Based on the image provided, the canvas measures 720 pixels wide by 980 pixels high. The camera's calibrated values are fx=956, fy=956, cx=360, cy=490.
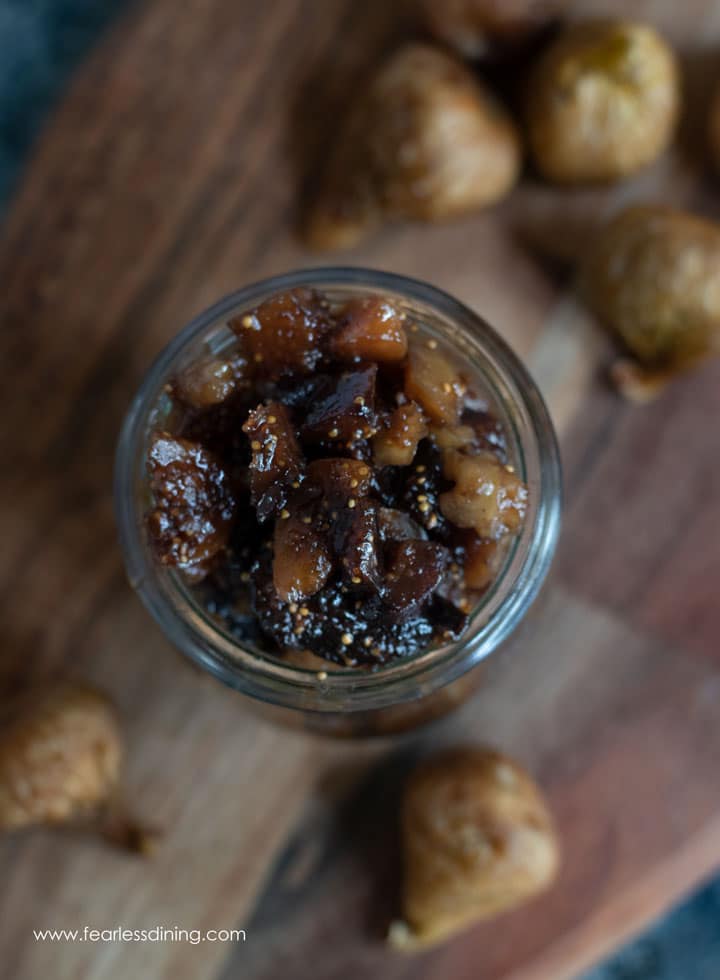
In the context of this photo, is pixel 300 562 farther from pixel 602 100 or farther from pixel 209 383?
pixel 602 100

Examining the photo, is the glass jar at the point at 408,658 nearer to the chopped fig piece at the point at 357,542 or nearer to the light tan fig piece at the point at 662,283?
the chopped fig piece at the point at 357,542

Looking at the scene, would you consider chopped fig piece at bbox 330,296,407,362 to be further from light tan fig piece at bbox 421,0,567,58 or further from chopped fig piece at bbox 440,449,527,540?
light tan fig piece at bbox 421,0,567,58

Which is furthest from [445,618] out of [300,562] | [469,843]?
[469,843]

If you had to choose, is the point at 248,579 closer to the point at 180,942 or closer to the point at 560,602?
the point at 560,602

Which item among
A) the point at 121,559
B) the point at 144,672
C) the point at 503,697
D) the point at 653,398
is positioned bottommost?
the point at 144,672

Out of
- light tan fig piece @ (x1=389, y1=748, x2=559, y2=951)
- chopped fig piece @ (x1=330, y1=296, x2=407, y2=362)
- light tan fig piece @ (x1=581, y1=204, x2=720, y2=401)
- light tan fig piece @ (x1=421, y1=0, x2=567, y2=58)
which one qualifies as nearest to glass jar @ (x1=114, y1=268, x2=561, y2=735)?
chopped fig piece @ (x1=330, y1=296, x2=407, y2=362)

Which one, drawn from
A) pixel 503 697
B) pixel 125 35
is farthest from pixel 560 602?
pixel 125 35

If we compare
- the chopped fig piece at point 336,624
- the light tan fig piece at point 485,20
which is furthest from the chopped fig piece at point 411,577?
the light tan fig piece at point 485,20

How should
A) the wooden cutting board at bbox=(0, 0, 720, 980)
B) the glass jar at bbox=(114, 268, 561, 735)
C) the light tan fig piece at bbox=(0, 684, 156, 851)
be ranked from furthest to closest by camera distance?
1. the wooden cutting board at bbox=(0, 0, 720, 980)
2. the light tan fig piece at bbox=(0, 684, 156, 851)
3. the glass jar at bbox=(114, 268, 561, 735)
